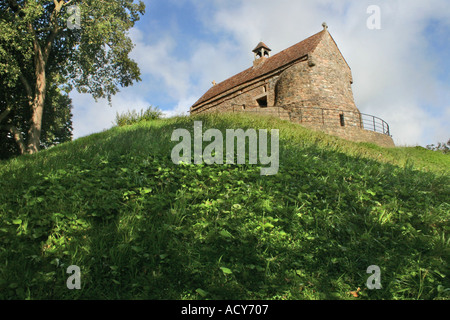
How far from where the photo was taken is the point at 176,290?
292 cm

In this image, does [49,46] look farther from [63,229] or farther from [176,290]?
[176,290]

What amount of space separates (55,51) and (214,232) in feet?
62.2

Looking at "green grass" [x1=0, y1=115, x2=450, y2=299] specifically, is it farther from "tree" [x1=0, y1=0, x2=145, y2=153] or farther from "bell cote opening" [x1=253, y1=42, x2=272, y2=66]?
"bell cote opening" [x1=253, y1=42, x2=272, y2=66]

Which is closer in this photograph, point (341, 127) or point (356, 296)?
point (356, 296)

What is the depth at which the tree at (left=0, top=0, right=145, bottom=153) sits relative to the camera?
1303cm

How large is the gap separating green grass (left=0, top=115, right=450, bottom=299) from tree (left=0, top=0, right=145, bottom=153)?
34.4ft

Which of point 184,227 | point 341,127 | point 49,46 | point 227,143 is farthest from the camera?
point 341,127

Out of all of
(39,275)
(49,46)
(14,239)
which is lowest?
(39,275)

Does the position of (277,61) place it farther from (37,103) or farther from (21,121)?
(21,121)

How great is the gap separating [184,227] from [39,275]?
1.74 metres

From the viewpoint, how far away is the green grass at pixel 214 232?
3023 millimetres
